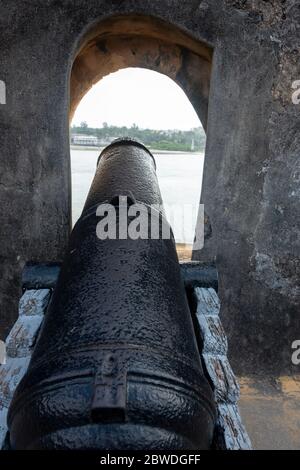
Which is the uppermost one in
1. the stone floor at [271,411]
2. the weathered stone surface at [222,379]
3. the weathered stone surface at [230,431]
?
the weathered stone surface at [222,379]

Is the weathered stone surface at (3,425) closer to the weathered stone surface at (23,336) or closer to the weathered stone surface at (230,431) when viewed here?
the weathered stone surface at (23,336)

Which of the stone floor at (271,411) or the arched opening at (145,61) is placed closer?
the stone floor at (271,411)

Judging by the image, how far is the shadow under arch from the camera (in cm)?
346

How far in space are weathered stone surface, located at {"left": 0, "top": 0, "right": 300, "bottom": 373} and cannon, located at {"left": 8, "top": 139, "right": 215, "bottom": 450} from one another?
164 cm

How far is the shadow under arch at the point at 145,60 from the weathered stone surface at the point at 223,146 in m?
0.11

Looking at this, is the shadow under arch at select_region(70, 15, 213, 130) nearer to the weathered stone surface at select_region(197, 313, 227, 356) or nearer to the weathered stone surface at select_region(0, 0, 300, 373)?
the weathered stone surface at select_region(0, 0, 300, 373)

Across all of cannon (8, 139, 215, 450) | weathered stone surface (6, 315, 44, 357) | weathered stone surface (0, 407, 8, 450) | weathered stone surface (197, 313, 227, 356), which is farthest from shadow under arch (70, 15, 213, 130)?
weathered stone surface (0, 407, 8, 450)

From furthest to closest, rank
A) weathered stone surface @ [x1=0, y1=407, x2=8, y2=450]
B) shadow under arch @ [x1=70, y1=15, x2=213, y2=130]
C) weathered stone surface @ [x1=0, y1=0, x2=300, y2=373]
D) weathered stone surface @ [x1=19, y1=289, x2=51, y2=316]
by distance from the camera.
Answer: shadow under arch @ [x1=70, y1=15, x2=213, y2=130]
weathered stone surface @ [x1=0, y1=0, x2=300, y2=373]
weathered stone surface @ [x1=19, y1=289, x2=51, y2=316]
weathered stone surface @ [x1=0, y1=407, x2=8, y2=450]

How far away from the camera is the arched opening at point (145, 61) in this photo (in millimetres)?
3480

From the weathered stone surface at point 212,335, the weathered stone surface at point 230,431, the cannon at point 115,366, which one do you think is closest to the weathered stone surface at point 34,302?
the cannon at point 115,366

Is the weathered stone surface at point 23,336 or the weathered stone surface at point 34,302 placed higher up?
the weathered stone surface at point 34,302

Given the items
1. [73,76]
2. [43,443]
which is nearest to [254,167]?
[73,76]

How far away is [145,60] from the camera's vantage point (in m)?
3.74
